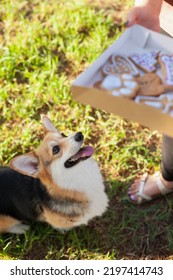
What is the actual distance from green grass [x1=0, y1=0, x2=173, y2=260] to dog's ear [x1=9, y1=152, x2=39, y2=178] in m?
0.64

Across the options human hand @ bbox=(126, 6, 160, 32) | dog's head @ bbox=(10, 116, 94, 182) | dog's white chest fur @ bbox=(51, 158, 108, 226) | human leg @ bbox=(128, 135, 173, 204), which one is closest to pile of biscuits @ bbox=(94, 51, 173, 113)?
human hand @ bbox=(126, 6, 160, 32)

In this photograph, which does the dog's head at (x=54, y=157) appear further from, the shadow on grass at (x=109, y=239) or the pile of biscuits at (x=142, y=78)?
the pile of biscuits at (x=142, y=78)

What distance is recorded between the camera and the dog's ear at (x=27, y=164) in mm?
2443

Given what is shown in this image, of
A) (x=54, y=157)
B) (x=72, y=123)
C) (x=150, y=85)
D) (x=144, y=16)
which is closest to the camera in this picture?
(x=150, y=85)

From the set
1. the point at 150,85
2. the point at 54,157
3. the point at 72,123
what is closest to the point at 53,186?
the point at 54,157

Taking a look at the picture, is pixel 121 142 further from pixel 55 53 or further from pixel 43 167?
pixel 55 53

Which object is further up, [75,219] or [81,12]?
[81,12]

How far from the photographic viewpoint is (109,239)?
2.92 m

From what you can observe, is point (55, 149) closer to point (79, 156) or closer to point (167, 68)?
point (79, 156)

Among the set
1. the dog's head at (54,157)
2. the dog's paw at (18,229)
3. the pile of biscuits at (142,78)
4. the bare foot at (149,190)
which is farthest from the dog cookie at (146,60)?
the dog's paw at (18,229)

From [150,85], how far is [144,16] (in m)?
0.65

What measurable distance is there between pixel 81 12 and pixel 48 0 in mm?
511

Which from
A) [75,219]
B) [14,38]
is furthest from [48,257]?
[14,38]
